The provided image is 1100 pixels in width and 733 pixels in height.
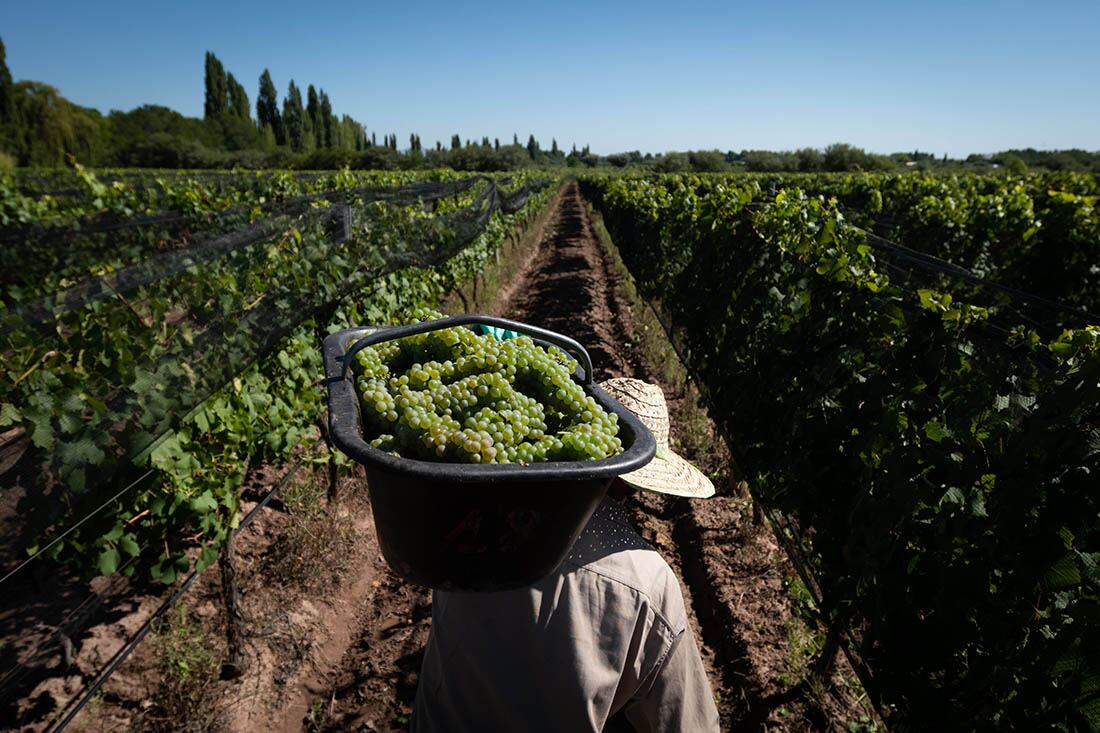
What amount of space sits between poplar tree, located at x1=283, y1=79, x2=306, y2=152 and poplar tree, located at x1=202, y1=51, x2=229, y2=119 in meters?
8.97

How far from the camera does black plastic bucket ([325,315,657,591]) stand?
2.56ft

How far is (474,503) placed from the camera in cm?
84

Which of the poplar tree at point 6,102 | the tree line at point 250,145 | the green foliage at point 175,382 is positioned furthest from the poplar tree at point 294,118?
the green foliage at point 175,382

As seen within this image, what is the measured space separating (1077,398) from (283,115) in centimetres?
10033

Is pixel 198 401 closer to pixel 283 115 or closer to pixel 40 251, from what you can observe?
pixel 40 251

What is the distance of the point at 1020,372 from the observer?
6.54 ft

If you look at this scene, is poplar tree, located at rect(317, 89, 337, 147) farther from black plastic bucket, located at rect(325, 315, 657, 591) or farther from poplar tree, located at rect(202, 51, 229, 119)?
black plastic bucket, located at rect(325, 315, 657, 591)

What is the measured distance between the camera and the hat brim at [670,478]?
177 cm

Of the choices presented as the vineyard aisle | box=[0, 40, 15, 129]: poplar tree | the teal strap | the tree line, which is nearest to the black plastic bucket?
the teal strap

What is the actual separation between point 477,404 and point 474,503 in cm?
19

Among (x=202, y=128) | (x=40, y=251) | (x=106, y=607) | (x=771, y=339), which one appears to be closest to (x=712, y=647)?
(x=771, y=339)

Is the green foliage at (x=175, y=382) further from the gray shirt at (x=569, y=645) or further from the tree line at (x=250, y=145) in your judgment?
the tree line at (x=250, y=145)

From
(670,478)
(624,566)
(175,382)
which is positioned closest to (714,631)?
(670,478)

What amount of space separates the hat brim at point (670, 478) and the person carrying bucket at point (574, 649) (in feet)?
0.79
